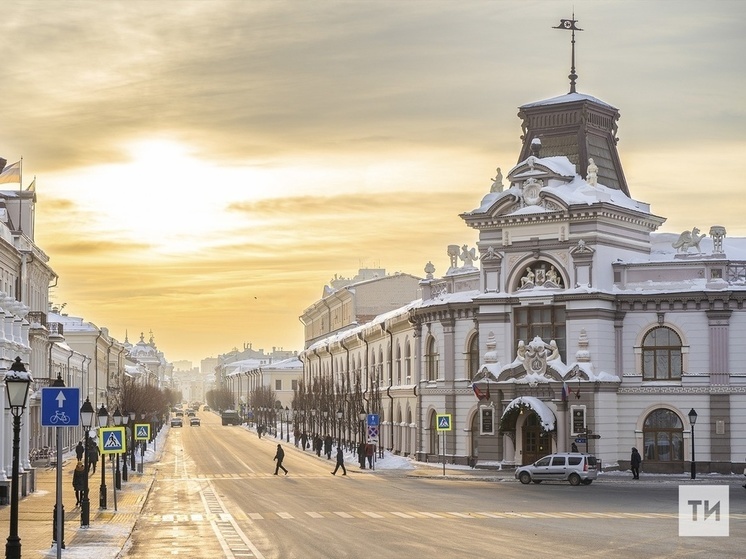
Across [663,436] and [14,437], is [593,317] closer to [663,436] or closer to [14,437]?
[663,436]

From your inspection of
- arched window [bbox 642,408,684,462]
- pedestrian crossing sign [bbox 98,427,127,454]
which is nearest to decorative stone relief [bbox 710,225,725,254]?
arched window [bbox 642,408,684,462]

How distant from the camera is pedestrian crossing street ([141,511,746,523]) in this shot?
38188 mm

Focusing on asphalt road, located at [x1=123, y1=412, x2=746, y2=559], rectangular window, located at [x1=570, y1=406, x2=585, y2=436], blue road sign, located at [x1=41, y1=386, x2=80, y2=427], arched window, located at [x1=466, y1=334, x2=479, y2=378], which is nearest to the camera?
blue road sign, located at [x1=41, y1=386, x2=80, y2=427]

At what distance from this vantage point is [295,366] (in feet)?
649

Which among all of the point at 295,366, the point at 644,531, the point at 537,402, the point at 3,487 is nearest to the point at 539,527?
the point at 644,531

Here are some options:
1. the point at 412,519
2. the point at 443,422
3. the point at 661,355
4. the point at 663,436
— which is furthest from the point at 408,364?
the point at 412,519

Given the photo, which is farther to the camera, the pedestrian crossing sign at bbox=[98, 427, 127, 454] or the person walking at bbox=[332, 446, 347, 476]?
the person walking at bbox=[332, 446, 347, 476]

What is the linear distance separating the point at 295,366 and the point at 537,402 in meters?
136

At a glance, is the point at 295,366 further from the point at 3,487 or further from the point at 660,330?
the point at 3,487

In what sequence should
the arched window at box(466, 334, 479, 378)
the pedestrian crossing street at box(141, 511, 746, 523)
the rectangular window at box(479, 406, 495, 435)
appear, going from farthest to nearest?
the arched window at box(466, 334, 479, 378) → the rectangular window at box(479, 406, 495, 435) → the pedestrian crossing street at box(141, 511, 746, 523)

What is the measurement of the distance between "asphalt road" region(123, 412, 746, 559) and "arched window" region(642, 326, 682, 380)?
7126 millimetres

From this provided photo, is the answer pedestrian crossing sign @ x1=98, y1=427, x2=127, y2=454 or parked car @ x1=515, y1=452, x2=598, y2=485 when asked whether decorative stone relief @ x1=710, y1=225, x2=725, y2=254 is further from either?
pedestrian crossing sign @ x1=98, y1=427, x2=127, y2=454

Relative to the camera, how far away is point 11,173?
72.5 m

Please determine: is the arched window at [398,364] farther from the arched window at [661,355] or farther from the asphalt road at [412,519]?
the arched window at [661,355]
